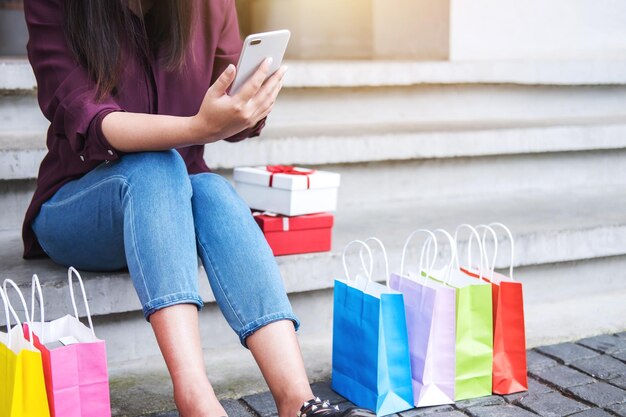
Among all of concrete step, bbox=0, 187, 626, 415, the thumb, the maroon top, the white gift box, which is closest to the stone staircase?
concrete step, bbox=0, 187, 626, 415

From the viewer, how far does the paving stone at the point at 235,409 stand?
5.98ft

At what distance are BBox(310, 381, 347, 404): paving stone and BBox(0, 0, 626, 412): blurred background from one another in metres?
0.10

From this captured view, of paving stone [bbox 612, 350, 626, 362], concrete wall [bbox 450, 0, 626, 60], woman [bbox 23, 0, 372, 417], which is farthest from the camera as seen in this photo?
concrete wall [bbox 450, 0, 626, 60]

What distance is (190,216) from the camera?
63.8 inches

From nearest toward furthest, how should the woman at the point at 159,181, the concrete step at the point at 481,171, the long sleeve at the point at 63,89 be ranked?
the woman at the point at 159,181, the long sleeve at the point at 63,89, the concrete step at the point at 481,171

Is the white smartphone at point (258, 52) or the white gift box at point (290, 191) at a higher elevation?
the white smartphone at point (258, 52)

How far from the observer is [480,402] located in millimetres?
1870

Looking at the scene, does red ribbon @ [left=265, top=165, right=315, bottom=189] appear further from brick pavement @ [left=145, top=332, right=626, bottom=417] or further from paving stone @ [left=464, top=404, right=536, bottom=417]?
paving stone @ [left=464, top=404, right=536, bottom=417]

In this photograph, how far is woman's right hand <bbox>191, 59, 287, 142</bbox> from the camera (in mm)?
1556

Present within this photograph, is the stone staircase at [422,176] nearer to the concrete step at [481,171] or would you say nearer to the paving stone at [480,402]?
the concrete step at [481,171]

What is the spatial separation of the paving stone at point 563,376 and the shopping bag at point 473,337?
0.21 meters

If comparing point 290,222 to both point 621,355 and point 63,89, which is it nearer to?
point 63,89

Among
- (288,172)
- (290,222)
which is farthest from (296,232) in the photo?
(288,172)

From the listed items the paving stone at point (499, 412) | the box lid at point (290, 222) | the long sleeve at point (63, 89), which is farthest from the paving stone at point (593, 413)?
the long sleeve at point (63, 89)
